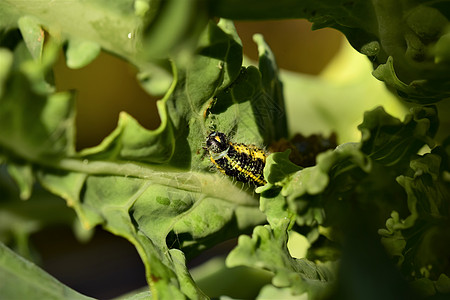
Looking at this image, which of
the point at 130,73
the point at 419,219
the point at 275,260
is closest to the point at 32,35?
the point at 275,260

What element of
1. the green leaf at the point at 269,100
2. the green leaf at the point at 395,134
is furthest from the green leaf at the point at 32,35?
the green leaf at the point at 395,134

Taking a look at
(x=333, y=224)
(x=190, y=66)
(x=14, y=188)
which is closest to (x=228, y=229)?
(x=333, y=224)

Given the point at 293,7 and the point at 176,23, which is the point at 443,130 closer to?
the point at 293,7

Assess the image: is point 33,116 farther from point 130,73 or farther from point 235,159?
point 130,73

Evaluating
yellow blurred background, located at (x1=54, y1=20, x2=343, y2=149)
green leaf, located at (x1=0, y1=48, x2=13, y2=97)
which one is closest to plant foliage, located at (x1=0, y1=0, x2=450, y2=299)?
green leaf, located at (x1=0, y1=48, x2=13, y2=97)

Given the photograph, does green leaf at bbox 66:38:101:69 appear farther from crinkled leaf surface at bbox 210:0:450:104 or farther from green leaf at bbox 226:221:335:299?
green leaf at bbox 226:221:335:299

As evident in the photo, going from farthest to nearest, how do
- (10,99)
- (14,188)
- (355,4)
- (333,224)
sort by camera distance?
1. (14,188)
2. (333,224)
3. (355,4)
4. (10,99)
